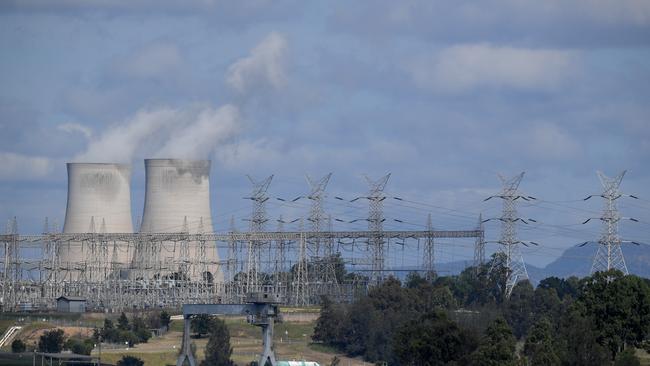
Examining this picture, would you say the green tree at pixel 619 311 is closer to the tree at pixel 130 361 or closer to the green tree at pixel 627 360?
the green tree at pixel 627 360

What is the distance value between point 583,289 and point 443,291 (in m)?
21.1

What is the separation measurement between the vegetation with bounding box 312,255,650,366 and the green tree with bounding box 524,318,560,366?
37mm

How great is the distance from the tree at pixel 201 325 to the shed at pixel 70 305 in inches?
624

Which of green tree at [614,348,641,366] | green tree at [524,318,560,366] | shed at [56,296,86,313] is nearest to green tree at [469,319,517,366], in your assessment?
green tree at [524,318,560,366]

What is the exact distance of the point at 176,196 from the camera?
82.0m

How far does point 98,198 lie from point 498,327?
41.5 meters

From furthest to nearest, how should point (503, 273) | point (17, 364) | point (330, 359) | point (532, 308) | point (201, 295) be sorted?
1. point (201, 295)
2. point (503, 273)
3. point (532, 308)
4. point (330, 359)
5. point (17, 364)

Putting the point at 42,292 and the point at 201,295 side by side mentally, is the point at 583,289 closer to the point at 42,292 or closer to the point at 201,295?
the point at 201,295

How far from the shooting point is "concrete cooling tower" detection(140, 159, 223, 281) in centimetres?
8150

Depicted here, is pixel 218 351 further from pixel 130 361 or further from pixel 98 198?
pixel 98 198

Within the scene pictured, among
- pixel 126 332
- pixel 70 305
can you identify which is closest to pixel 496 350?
pixel 126 332

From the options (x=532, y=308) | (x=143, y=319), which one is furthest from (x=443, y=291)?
(x=143, y=319)

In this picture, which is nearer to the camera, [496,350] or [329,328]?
[496,350]

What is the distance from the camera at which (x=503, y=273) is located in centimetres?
8406
